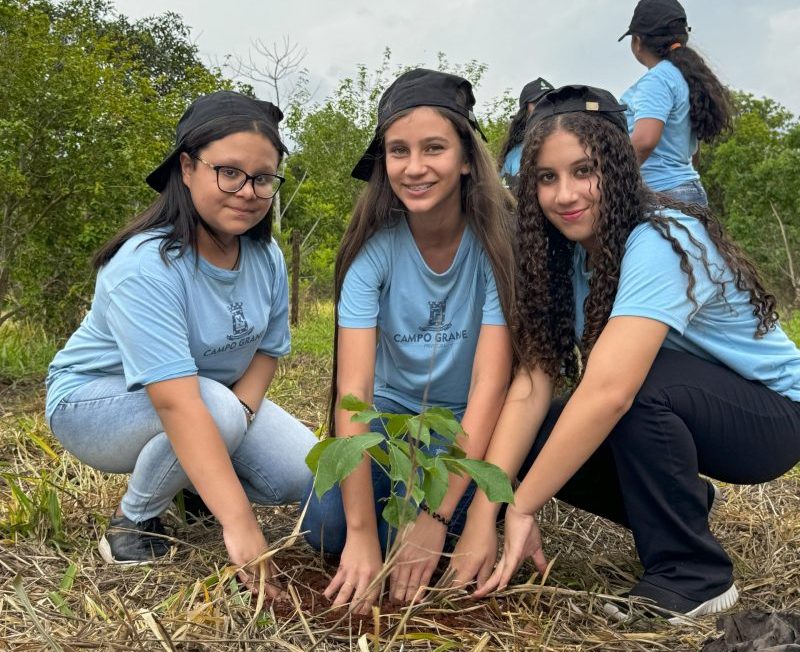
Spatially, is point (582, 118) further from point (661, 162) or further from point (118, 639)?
point (661, 162)

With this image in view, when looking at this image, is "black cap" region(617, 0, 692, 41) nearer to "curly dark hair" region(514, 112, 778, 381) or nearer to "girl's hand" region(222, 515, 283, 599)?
"curly dark hair" region(514, 112, 778, 381)

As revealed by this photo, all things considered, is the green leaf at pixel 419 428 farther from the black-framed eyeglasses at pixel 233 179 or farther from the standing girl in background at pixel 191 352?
the black-framed eyeglasses at pixel 233 179

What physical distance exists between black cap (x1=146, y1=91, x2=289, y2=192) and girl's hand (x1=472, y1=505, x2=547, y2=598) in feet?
3.79

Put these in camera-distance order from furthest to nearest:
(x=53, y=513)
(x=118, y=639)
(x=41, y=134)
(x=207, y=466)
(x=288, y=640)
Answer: (x=41, y=134) < (x=53, y=513) < (x=207, y=466) < (x=288, y=640) < (x=118, y=639)

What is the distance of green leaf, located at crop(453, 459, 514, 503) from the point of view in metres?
1.51

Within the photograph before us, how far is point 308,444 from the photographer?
7.82 feet

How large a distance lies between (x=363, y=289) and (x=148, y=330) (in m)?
0.55

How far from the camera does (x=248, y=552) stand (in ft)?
6.05

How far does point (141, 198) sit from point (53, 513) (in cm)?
407

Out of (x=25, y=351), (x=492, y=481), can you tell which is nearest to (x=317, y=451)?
(x=492, y=481)

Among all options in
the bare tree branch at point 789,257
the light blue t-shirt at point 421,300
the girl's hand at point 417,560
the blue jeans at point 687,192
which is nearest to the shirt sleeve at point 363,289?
the light blue t-shirt at point 421,300

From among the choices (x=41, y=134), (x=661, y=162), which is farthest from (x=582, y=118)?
(x=41, y=134)

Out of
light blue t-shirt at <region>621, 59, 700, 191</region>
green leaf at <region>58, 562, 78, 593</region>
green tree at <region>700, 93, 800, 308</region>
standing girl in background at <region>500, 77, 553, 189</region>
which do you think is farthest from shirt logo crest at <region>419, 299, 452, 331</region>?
green tree at <region>700, 93, 800, 308</region>

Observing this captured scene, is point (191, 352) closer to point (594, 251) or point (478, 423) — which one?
point (478, 423)
